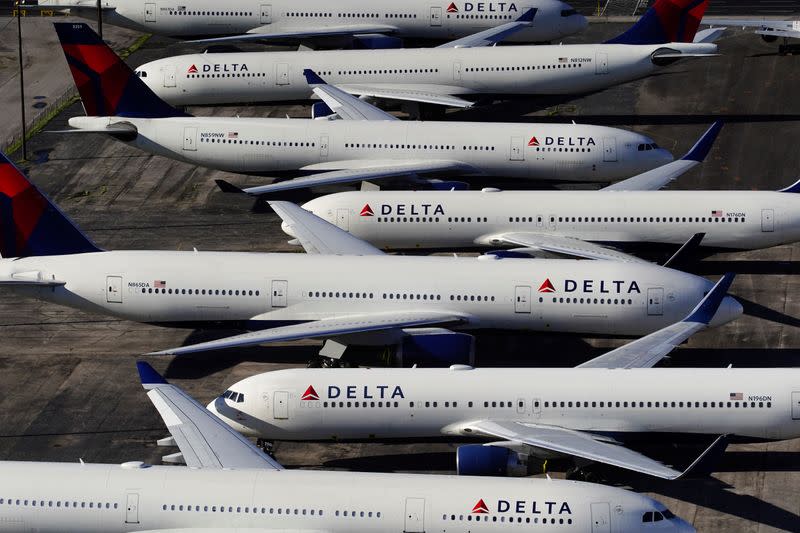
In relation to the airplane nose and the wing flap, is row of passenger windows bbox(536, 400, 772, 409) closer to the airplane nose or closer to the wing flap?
the wing flap

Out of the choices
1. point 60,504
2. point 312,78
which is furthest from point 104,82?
point 60,504

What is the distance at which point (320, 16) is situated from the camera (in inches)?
3656

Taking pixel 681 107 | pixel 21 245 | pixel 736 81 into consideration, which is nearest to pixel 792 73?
pixel 736 81

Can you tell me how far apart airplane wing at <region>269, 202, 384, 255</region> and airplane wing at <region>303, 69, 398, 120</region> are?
13184mm

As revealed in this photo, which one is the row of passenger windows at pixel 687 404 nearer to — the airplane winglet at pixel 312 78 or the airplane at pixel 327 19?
the airplane winglet at pixel 312 78

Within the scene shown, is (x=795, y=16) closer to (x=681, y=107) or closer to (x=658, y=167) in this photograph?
(x=681, y=107)

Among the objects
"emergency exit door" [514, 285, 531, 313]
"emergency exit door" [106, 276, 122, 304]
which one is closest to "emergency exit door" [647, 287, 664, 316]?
"emergency exit door" [514, 285, 531, 313]

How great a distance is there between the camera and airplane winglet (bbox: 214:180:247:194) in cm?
7501

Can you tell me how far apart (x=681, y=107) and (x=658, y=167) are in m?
15.8

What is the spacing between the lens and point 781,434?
1959 inches

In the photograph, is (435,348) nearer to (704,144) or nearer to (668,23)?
(704,144)

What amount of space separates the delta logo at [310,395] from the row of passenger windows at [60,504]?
8.98 meters

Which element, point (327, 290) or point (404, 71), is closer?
point (327, 290)

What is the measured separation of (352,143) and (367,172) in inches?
98.0
